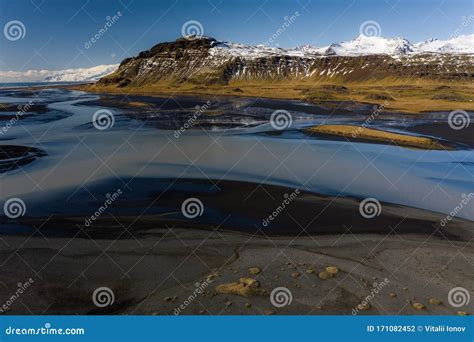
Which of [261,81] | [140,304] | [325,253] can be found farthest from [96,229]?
[261,81]

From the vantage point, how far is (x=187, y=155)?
97.5 ft

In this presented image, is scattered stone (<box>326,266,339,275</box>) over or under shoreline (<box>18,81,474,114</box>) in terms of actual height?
under

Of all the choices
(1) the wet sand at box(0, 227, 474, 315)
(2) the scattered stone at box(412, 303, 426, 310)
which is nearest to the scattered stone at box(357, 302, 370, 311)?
(1) the wet sand at box(0, 227, 474, 315)

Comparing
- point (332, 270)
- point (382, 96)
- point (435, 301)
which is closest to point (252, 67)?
point (382, 96)

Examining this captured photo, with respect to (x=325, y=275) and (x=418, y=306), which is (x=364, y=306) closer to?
(x=418, y=306)

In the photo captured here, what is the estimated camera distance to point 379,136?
127ft

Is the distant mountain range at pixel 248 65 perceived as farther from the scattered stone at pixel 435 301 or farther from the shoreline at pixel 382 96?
the scattered stone at pixel 435 301

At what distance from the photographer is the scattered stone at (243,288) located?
11953 mm

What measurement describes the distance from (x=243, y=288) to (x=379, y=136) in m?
30.5

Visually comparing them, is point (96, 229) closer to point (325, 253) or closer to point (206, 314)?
point (206, 314)

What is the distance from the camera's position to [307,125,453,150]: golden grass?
35375 mm

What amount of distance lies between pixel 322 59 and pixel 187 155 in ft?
457

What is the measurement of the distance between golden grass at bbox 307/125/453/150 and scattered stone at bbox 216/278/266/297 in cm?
2731

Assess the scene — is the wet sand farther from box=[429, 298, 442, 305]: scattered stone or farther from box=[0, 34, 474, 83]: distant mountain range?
box=[0, 34, 474, 83]: distant mountain range
